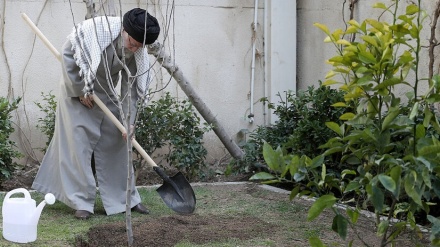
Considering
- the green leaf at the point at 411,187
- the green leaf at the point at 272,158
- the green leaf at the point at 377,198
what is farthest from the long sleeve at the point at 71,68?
the green leaf at the point at 411,187

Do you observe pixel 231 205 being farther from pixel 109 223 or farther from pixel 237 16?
pixel 237 16

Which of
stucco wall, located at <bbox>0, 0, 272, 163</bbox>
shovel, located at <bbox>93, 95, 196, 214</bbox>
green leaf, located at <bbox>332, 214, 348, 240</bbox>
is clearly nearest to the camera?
green leaf, located at <bbox>332, 214, 348, 240</bbox>

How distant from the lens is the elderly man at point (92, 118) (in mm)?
5449

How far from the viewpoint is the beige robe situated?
223 inches

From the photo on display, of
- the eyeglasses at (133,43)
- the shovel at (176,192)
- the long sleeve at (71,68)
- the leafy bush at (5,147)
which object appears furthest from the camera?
→ the leafy bush at (5,147)

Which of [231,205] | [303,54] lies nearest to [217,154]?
[303,54]

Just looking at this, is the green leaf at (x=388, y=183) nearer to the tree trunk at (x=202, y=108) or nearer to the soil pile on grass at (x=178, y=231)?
the soil pile on grass at (x=178, y=231)

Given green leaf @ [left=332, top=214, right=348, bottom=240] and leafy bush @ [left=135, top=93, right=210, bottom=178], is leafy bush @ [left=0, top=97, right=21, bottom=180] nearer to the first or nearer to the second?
leafy bush @ [left=135, top=93, right=210, bottom=178]

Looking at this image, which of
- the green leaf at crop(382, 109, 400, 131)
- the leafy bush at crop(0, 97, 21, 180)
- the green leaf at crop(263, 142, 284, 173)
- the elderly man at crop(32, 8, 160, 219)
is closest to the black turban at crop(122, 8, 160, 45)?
the elderly man at crop(32, 8, 160, 219)

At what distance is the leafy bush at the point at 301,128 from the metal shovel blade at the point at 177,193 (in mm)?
1087

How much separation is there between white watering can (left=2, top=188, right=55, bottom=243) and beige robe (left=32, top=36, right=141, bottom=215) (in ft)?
3.00

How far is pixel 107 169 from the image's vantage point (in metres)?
5.95

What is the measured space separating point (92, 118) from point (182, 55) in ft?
9.06

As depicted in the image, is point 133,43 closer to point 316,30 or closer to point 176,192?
point 176,192
